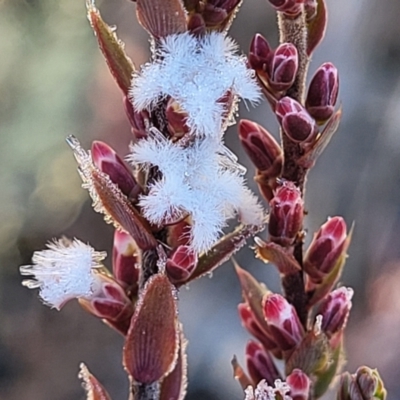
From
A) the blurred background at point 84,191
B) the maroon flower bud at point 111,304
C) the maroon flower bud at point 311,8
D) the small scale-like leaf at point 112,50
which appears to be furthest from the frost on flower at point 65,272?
the blurred background at point 84,191

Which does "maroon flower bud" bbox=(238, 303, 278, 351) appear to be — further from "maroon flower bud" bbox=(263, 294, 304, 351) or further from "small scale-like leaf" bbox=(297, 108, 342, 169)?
"small scale-like leaf" bbox=(297, 108, 342, 169)

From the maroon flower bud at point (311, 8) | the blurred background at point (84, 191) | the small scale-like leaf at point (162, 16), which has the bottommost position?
the blurred background at point (84, 191)

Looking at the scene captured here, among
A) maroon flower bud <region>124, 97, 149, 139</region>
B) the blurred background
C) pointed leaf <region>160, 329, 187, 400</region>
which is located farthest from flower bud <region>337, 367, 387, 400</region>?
the blurred background

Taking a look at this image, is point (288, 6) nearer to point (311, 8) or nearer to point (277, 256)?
point (311, 8)

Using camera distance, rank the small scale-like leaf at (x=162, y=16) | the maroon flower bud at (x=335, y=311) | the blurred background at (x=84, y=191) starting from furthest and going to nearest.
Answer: the blurred background at (x=84, y=191) < the maroon flower bud at (x=335, y=311) < the small scale-like leaf at (x=162, y=16)

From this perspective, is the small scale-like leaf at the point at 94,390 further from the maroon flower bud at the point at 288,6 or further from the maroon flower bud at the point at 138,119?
the maroon flower bud at the point at 288,6

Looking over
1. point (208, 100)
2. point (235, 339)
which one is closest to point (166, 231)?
point (208, 100)

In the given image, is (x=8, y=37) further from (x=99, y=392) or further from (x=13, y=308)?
(x=99, y=392)
